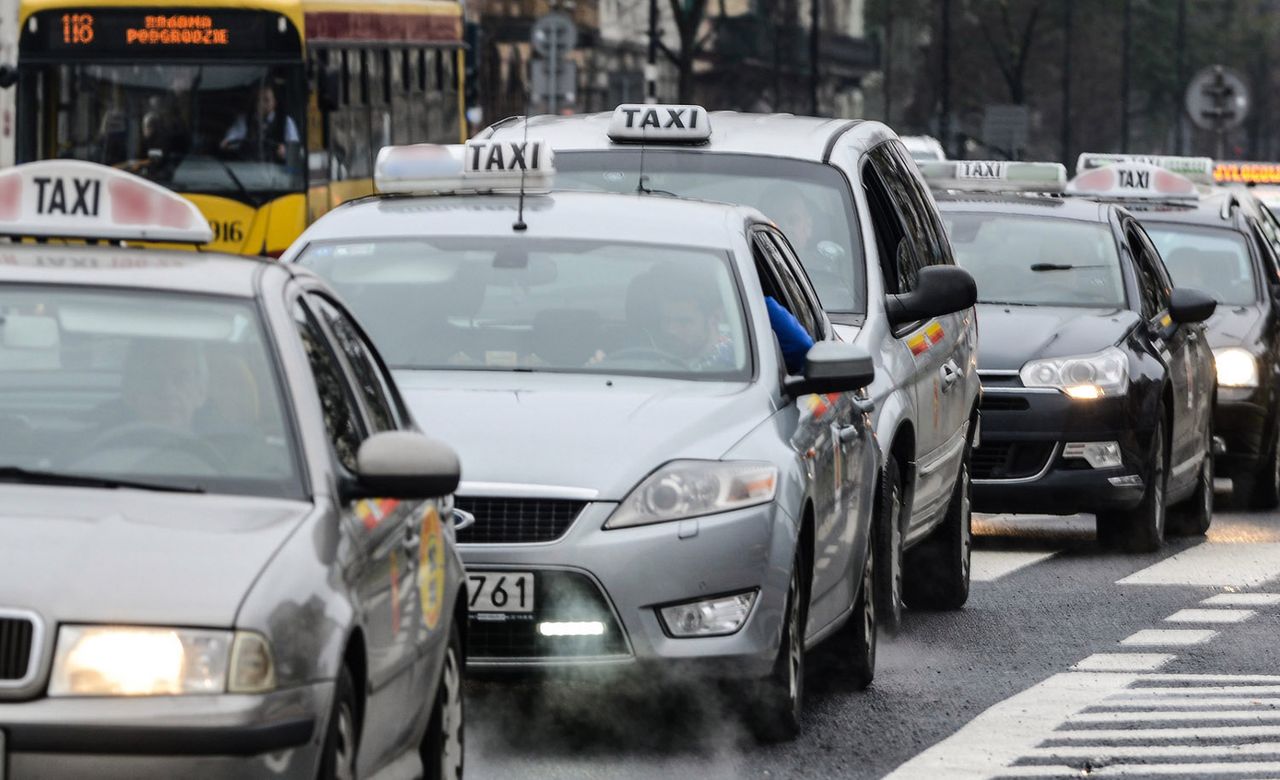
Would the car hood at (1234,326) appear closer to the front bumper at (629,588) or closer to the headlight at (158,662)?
the front bumper at (629,588)

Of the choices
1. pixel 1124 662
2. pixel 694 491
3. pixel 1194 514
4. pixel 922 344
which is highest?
pixel 694 491

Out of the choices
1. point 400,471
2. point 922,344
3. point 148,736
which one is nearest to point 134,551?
point 148,736

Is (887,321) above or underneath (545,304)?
underneath

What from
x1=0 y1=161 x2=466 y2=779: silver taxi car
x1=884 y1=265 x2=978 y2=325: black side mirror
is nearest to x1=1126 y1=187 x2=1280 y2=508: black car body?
x1=884 y1=265 x2=978 y2=325: black side mirror

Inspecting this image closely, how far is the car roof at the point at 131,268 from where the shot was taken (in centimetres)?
602

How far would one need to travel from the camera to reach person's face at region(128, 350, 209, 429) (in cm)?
583

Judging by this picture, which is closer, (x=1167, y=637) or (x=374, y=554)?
(x=374, y=554)

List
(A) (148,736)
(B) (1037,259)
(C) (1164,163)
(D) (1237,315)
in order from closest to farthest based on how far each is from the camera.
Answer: (A) (148,736)
(B) (1037,259)
(D) (1237,315)
(C) (1164,163)

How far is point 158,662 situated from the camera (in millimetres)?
5008

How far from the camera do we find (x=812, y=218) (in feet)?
36.1

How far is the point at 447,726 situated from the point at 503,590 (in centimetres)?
121

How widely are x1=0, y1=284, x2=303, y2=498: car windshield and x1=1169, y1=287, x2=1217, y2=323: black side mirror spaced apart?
32.1ft

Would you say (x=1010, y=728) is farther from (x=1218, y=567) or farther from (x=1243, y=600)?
(x=1218, y=567)

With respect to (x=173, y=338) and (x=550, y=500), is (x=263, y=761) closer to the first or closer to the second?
(x=173, y=338)
